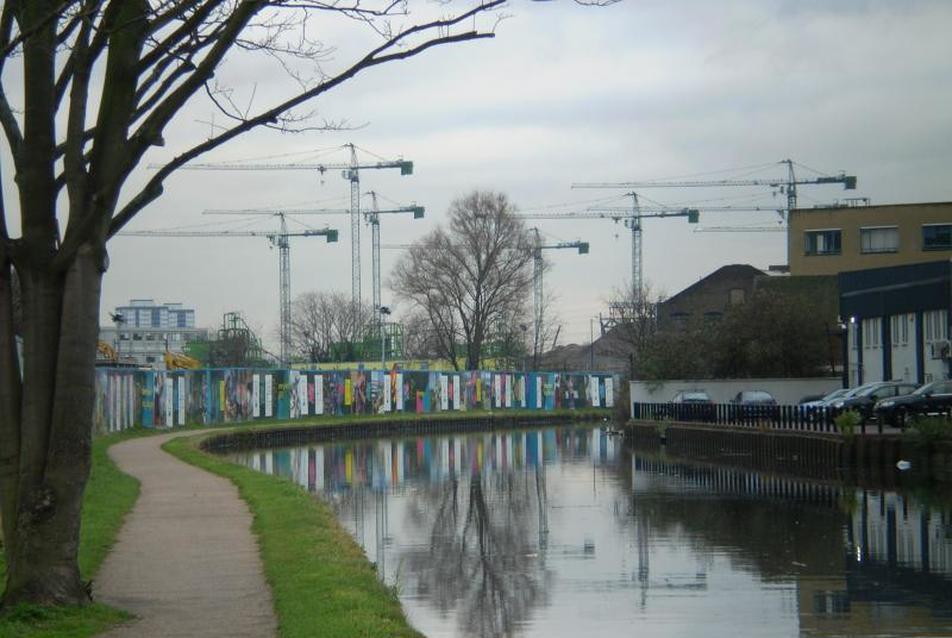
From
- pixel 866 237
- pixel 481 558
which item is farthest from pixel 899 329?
pixel 481 558

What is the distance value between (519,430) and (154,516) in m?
57.8

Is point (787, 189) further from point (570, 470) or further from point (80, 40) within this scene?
point (80, 40)

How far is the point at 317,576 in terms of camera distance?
48.9ft

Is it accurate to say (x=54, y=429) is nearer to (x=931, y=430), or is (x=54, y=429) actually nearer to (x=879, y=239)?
(x=931, y=430)

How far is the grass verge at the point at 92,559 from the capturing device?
1141 centimetres

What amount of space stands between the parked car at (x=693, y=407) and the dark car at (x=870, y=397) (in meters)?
9.01

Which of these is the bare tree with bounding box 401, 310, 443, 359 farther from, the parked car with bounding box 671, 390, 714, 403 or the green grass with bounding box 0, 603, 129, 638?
the green grass with bounding box 0, 603, 129, 638

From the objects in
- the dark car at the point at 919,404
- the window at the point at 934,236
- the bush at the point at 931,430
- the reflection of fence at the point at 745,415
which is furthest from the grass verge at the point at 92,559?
the window at the point at 934,236

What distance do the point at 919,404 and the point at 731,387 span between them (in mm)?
23301

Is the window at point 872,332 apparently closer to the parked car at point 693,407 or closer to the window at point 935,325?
the window at point 935,325

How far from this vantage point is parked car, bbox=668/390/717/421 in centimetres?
5662

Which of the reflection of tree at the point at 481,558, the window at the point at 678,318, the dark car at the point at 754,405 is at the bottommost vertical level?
the reflection of tree at the point at 481,558

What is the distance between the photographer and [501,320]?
91.8 m

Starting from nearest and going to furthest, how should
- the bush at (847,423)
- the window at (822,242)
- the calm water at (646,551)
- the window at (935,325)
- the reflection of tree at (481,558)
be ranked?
the calm water at (646,551), the reflection of tree at (481,558), the bush at (847,423), the window at (935,325), the window at (822,242)
